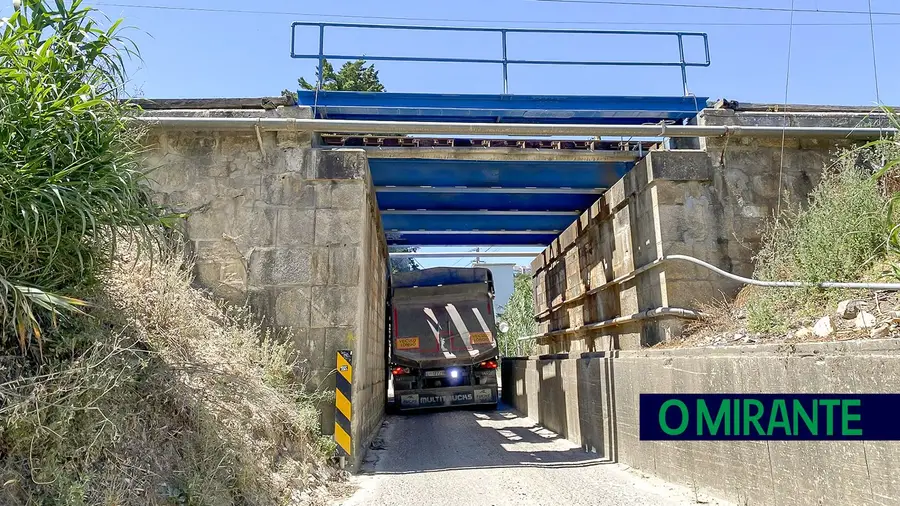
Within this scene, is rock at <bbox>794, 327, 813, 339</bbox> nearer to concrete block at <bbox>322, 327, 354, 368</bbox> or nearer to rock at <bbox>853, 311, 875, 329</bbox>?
rock at <bbox>853, 311, 875, 329</bbox>

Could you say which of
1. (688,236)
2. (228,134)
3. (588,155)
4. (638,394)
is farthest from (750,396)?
(228,134)

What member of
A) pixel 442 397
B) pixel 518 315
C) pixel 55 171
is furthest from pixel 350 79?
pixel 55 171

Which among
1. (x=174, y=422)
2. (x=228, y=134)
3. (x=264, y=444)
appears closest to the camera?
(x=174, y=422)

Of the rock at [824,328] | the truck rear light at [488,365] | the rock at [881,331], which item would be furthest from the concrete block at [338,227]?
the truck rear light at [488,365]

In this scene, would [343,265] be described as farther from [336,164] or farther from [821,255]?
[821,255]

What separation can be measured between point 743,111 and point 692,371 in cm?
492

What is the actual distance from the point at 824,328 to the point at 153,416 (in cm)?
549

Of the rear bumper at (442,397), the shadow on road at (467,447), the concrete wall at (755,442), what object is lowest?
the shadow on road at (467,447)

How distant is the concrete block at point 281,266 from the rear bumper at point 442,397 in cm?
719

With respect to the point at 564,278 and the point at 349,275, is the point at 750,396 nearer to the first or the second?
the point at 349,275

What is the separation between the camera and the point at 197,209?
7863mm

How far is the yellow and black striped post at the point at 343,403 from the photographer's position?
22.6ft

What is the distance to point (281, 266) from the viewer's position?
7.62 m

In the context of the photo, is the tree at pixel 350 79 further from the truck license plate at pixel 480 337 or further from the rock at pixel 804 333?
the rock at pixel 804 333
